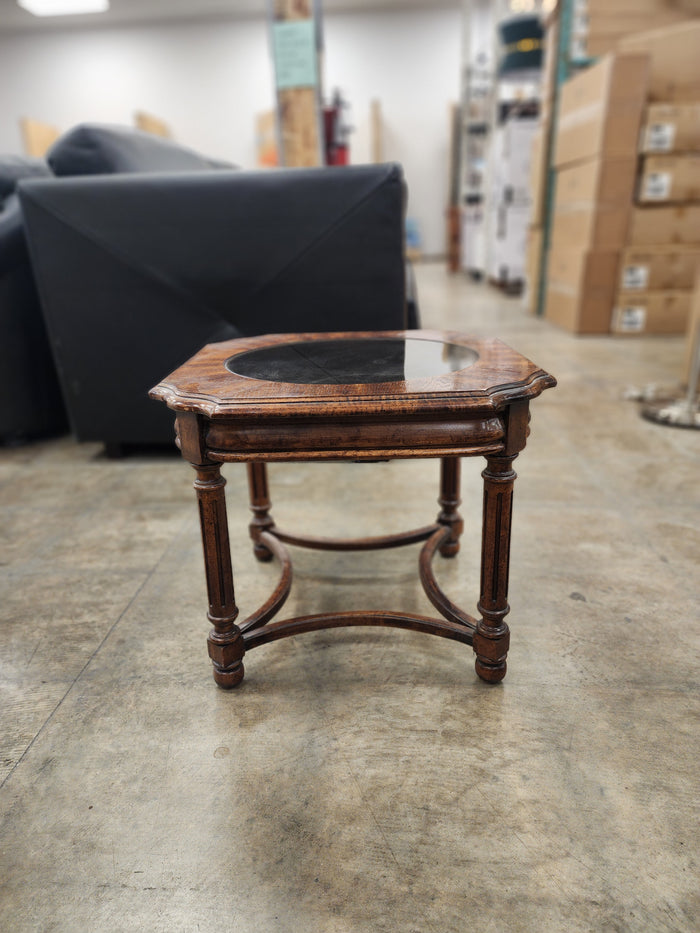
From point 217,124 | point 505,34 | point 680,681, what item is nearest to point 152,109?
point 217,124

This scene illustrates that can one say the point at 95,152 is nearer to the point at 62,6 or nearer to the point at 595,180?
the point at 595,180

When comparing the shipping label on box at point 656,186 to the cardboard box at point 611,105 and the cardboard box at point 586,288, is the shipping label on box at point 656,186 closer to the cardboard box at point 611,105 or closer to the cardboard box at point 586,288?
the cardboard box at point 611,105

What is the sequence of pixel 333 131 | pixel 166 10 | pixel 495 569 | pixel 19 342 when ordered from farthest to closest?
1. pixel 166 10
2. pixel 333 131
3. pixel 19 342
4. pixel 495 569

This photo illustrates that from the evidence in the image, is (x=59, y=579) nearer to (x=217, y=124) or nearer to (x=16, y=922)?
(x=16, y=922)

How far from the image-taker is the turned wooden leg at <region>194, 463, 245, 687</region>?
77cm

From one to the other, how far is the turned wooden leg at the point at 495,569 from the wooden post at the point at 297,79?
2.69 m

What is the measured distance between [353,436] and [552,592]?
23.1 inches

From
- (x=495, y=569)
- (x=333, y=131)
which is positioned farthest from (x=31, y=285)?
(x=333, y=131)

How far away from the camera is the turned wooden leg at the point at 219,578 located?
774 mm

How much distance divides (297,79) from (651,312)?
7.17 ft

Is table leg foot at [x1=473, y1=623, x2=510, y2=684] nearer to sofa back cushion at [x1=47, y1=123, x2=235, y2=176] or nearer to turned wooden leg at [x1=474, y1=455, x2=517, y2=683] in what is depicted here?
turned wooden leg at [x1=474, y1=455, x2=517, y2=683]

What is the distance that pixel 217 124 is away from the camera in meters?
8.43

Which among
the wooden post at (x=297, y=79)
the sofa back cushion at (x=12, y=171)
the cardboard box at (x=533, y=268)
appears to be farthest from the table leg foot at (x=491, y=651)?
the cardboard box at (x=533, y=268)

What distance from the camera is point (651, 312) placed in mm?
3295
